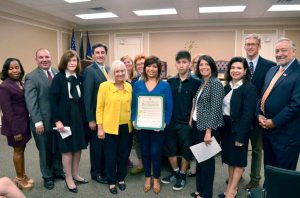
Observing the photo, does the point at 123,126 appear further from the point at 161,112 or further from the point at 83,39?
the point at 83,39

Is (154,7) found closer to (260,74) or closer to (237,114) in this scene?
(260,74)

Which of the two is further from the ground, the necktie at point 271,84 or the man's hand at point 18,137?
the necktie at point 271,84

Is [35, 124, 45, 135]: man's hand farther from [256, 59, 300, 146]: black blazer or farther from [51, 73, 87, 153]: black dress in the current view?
[256, 59, 300, 146]: black blazer

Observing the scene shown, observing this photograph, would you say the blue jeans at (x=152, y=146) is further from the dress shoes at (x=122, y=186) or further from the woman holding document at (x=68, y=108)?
the woman holding document at (x=68, y=108)

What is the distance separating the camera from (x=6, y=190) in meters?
1.83

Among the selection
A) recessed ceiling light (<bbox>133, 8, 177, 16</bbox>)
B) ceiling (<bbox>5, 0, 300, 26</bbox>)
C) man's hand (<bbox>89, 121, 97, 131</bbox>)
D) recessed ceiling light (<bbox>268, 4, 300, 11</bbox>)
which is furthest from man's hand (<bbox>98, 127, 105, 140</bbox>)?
recessed ceiling light (<bbox>268, 4, 300, 11</bbox>)

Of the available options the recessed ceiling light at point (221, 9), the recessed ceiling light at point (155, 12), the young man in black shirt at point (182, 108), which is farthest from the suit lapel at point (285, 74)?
the recessed ceiling light at point (155, 12)

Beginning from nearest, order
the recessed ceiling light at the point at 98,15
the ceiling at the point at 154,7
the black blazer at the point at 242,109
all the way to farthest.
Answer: the black blazer at the point at 242,109 → the ceiling at the point at 154,7 → the recessed ceiling light at the point at 98,15

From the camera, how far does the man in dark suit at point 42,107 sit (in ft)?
8.41

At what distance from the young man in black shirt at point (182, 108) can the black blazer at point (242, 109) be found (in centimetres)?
47

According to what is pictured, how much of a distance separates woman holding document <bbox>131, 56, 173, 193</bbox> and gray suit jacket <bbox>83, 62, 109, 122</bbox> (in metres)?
0.43

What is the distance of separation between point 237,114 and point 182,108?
1.92 ft

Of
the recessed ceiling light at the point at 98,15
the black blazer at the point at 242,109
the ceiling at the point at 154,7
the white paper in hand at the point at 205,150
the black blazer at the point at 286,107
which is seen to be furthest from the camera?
the recessed ceiling light at the point at 98,15

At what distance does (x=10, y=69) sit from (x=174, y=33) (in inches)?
254
